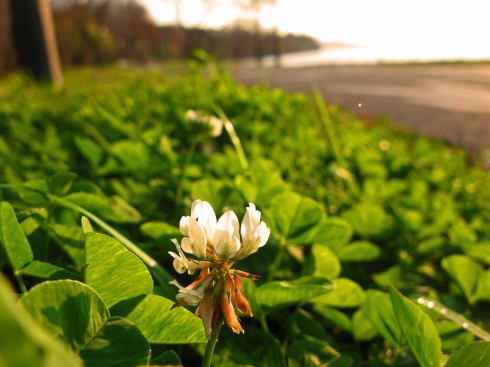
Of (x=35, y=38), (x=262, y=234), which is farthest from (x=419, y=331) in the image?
(x=35, y=38)

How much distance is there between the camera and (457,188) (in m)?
1.71

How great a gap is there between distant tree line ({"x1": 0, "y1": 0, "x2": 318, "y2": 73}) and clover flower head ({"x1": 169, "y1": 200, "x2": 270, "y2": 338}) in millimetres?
1672

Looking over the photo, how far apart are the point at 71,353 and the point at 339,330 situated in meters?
0.57

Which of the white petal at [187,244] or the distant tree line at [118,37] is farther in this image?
the distant tree line at [118,37]

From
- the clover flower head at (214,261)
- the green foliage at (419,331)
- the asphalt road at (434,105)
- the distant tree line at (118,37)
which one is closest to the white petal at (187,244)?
the clover flower head at (214,261)

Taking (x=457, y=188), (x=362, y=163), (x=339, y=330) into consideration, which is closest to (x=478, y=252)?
(x=339, y=330)

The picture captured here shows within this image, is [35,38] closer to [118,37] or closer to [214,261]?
[118,37]

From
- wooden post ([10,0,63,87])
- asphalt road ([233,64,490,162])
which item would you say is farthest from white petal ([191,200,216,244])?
wooden post ([10,0,63,87])

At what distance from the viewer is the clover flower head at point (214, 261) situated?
0.43 metres

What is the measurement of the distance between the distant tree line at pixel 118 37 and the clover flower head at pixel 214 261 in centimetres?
167

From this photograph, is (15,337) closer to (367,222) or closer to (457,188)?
(367,222)

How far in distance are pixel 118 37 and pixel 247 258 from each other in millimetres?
7353

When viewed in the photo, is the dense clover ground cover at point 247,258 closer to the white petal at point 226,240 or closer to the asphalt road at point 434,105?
the white petal at point 226,240

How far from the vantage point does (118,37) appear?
759 cm
